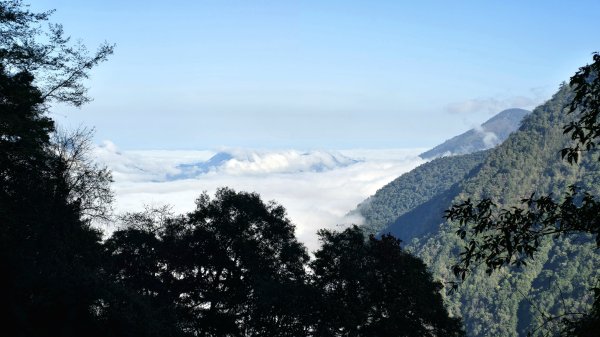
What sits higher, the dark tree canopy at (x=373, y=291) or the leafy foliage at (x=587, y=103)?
the leafy foliage at (x=587, y=103)

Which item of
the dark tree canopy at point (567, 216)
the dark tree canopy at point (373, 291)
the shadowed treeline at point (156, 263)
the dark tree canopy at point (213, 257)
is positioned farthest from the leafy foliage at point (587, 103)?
the dark tree canopy at point (213, 257)

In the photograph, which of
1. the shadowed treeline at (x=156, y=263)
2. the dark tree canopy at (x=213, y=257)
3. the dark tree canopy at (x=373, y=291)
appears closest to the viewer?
the shadowed treeline at (x=156, y=263)

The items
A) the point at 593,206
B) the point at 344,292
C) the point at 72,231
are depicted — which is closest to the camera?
the point at 593,206

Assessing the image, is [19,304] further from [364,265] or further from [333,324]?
[364,265]

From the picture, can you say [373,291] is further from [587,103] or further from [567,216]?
[587,103]

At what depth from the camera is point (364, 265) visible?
39.2 meters

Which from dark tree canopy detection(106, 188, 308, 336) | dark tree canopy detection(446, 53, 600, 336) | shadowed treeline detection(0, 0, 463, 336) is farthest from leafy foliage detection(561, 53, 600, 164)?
dark tree canopy detection(106, 188, 308, 336)

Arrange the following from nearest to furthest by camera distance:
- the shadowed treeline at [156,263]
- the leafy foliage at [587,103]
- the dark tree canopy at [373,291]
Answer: the leafy foliage at [587,103]
the shadowed treeline at [156,263]
the dark tree canopy at [373,291]

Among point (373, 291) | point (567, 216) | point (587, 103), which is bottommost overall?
point (373, 291)

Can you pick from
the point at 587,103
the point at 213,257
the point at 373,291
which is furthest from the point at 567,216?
the point at 213,257

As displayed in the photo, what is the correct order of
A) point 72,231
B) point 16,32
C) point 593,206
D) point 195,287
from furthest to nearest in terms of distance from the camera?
point 195,287, point 72,231, point 16,32, point 593,206

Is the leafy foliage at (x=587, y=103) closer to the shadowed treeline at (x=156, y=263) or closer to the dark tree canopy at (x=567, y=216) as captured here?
the dark tree canopy at (x=567, y=216)

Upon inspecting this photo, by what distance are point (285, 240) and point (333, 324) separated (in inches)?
460

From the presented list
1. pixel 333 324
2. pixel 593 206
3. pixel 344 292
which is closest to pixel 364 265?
pixel 344 292
